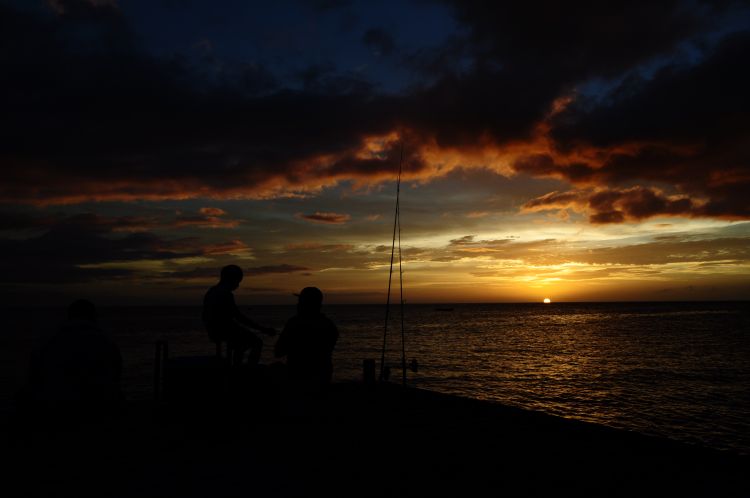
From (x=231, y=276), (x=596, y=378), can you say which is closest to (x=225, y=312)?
(x=231, y=276)

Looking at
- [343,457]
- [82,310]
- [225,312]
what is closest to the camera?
[343,457]

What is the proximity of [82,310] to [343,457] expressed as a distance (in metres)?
3.76

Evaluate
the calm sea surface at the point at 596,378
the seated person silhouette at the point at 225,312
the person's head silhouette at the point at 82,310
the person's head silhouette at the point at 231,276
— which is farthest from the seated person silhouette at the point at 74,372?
the calm sea surface at the point at 596,378

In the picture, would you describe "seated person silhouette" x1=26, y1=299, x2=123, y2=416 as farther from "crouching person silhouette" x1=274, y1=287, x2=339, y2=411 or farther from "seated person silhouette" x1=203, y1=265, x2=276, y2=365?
"crouching person silhouette" x1=274, y1=287, x2=339, y2=411

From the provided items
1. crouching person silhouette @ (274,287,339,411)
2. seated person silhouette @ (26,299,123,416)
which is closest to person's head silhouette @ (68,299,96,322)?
seated person silhouette @ (26,299,123,416)

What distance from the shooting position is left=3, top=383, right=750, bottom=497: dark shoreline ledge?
4359 mm

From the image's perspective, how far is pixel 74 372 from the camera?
5.23m

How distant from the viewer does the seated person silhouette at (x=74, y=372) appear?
519 cm

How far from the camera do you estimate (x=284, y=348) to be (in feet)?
21.0

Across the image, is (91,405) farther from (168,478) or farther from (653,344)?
(653,344)

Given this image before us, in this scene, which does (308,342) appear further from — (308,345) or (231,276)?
(231,276)

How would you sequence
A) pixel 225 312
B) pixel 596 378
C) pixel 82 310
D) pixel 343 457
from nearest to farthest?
pixel 343 457, pixel 82 310, pixel 225 312, pixel 596 378

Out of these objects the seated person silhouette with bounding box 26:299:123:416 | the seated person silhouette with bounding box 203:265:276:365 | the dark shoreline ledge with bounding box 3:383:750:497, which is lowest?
the dark shoreline ledge with bounding box 3:383:750:497

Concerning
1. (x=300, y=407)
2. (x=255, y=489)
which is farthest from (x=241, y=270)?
(x=255, y=489)
